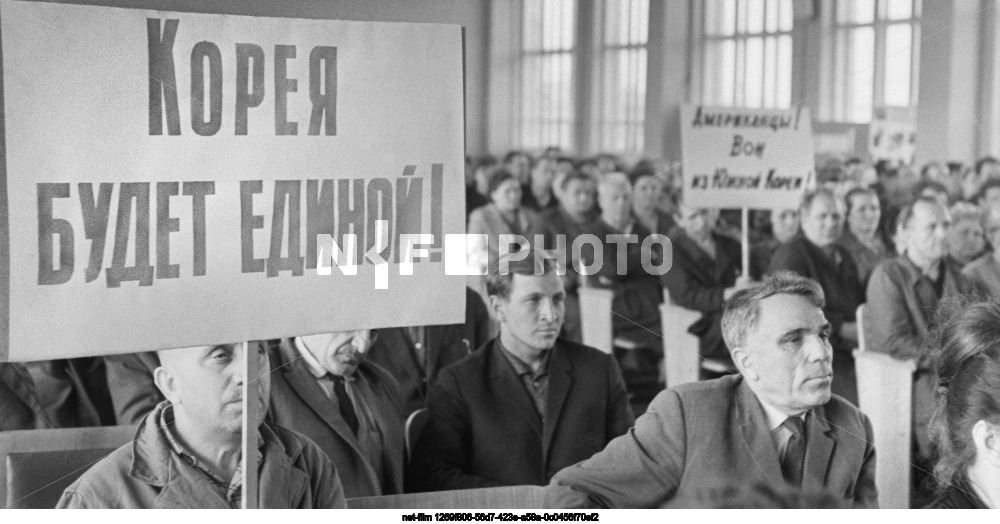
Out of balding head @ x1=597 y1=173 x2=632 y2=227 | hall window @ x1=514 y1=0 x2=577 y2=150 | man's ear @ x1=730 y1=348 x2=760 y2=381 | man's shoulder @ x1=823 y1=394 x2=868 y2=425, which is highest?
hall window @ x1=514 y1=0 x2=577 y2=150

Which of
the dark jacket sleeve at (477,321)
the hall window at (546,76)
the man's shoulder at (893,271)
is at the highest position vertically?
the hall window at (546,76)

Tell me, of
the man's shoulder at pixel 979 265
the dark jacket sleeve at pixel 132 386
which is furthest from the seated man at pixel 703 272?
the dark jacket sleeve at pixel 132 386

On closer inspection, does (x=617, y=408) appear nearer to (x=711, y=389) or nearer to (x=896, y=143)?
(x=711, y=389)

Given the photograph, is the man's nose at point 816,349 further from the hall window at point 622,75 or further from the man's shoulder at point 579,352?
the hall window at point 622,75

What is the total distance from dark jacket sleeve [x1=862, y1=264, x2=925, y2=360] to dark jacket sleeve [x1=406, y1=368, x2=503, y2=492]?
0.91m

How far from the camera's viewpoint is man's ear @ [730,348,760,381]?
7.56ft

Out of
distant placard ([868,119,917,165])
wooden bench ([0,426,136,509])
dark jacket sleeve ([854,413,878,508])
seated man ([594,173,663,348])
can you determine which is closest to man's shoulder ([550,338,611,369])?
seated man ([594,173,663,348])

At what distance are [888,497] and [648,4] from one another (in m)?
1.11

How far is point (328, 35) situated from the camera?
1957 millimetres

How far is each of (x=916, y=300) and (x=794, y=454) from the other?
0.51 m

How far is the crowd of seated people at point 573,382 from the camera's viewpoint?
2.07 meters

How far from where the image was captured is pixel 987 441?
2.30 metres

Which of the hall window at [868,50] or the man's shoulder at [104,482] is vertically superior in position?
the hall window at [868,50]

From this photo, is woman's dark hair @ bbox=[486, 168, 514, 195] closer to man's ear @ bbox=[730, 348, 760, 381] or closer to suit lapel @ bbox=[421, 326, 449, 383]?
suit lapel @ bbox=[421, 326, 449, 383]
